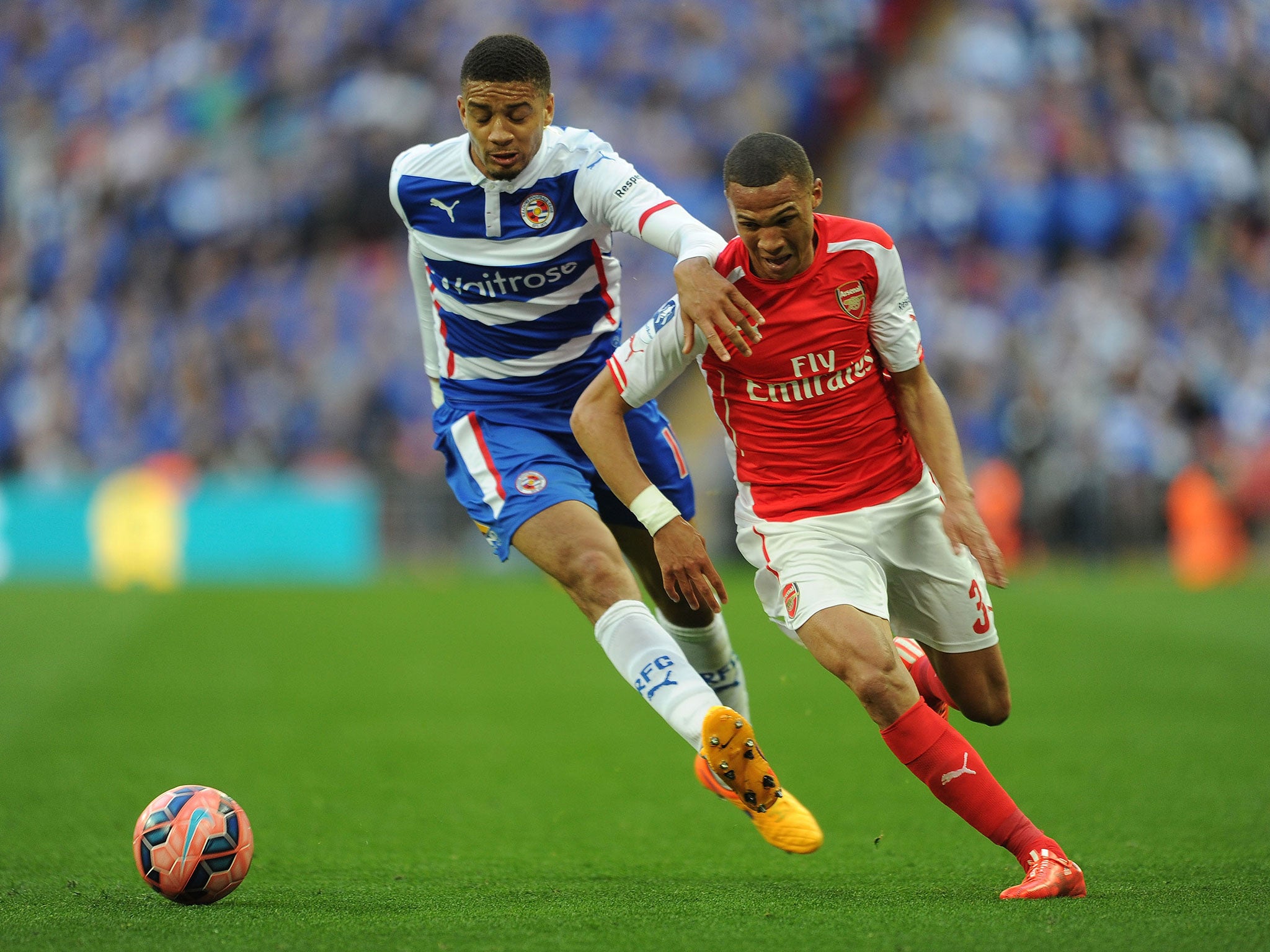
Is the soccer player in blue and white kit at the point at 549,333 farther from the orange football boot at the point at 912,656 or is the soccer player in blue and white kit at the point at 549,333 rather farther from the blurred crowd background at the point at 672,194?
the blurred crowd background at the point at 672,194

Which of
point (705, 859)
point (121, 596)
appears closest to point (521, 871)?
point (705, 859)

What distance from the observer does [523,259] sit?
5.21 metres

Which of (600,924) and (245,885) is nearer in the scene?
(600,924)

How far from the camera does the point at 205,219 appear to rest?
21328mm

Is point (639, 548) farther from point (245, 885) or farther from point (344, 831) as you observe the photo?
point (245, 885)

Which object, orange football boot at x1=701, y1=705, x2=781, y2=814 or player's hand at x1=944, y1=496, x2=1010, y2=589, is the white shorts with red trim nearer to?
player's hand at x1=944, y1=496, x2=1010, y2=589

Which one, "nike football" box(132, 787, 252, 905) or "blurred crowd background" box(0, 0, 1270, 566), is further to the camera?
"blurred crowd background" box(0, 0, 1270, 566)

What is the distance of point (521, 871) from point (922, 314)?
50.5 feet

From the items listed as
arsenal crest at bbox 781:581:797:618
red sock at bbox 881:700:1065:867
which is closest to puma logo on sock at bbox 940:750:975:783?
red sock at bbox 881:700:1065:867

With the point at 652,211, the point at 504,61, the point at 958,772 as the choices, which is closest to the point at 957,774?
the point at 958,772

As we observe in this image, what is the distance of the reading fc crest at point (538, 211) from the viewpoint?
515 centimetres

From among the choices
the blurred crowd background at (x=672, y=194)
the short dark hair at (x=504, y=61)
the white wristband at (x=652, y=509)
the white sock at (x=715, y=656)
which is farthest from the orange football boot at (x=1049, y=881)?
the blurred crowd background at (x=672, y=194)

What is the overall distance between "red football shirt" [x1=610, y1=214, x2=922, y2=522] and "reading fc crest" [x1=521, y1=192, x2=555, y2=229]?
27.5 inches

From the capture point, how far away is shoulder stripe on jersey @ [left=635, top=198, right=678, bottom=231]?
4.86 metres
